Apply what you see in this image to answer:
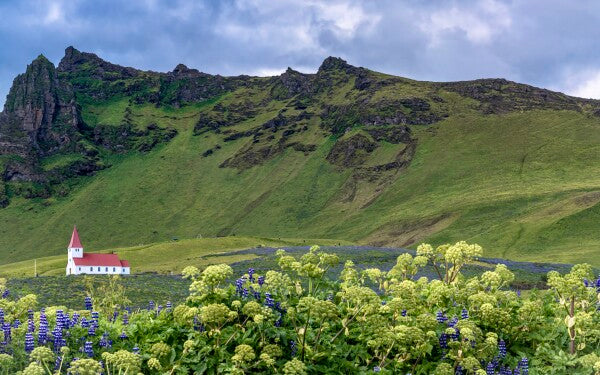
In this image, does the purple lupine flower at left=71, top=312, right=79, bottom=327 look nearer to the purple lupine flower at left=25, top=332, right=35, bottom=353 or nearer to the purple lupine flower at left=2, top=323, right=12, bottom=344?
the purple lupine flower at left=2, top=323, right=12, bottom=344

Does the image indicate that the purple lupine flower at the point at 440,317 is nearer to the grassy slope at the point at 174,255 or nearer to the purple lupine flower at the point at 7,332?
the purple lupine flower at the point at 7,332

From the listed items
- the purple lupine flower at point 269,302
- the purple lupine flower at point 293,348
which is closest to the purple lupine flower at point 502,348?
the purple lupine flower at point 293,348

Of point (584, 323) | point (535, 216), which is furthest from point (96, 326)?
point (535, 216)

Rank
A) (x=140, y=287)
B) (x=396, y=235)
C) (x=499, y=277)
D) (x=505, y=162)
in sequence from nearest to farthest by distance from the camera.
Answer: (x=499, y=277) → (x=140, y=287) → (x=396, y=235) → (x=505, y=162)

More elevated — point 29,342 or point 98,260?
point 29,342

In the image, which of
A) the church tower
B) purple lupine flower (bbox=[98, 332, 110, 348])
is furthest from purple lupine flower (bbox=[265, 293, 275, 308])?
the church tower

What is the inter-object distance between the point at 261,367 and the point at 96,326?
105 inches

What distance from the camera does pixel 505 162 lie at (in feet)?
596

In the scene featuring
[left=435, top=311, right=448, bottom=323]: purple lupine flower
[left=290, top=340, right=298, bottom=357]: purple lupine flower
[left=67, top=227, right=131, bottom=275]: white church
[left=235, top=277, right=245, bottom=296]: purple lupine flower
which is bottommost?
[left=67, top=227, right=131, bottom=275]: white church

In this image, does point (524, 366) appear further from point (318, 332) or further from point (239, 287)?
point (239, 287)

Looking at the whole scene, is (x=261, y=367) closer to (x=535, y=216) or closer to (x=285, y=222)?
(x=535, y=216)

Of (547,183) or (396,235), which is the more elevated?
(547,183)

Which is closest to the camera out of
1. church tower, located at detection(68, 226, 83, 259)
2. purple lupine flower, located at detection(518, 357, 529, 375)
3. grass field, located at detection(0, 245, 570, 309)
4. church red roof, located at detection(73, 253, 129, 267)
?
purple lupine flower, located at detection(518, 357, 529, 375)

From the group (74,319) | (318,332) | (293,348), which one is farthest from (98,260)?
(318,332)
